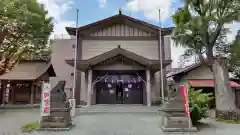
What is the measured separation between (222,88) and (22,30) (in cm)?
1884

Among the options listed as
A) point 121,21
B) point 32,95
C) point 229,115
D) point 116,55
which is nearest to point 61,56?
point 32,95

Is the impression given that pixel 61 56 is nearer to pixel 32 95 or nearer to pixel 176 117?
pixel 32 95

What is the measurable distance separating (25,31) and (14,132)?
13.9 m

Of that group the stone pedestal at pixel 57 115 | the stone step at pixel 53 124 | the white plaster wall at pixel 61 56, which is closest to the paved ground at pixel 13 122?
the stone step at pixel 53 124

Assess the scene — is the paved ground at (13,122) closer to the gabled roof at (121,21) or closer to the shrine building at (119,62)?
the shrine building at (119,62)

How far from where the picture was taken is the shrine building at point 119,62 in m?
17.2

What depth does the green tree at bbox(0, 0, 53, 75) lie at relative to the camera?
1664 centimetres

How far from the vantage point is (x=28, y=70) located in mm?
21266

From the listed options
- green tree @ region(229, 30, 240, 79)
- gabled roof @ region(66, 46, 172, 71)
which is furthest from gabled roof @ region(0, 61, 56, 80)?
green tree @ region(229, 30, 240, 79)

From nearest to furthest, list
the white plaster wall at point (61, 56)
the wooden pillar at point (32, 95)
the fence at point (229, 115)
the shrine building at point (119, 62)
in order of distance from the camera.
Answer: the fence at point (229, 115) → the shrine building at point (119, 62) → the wooden pillar at point (32, 95) → the white plaster wall at point (61, 56)

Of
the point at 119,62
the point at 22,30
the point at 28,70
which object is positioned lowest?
the point at 28,70

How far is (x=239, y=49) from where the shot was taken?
63.4 ft

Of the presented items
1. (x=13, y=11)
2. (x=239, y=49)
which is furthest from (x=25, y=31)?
(x=239, y=49)

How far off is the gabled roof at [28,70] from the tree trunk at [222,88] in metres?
16.6
